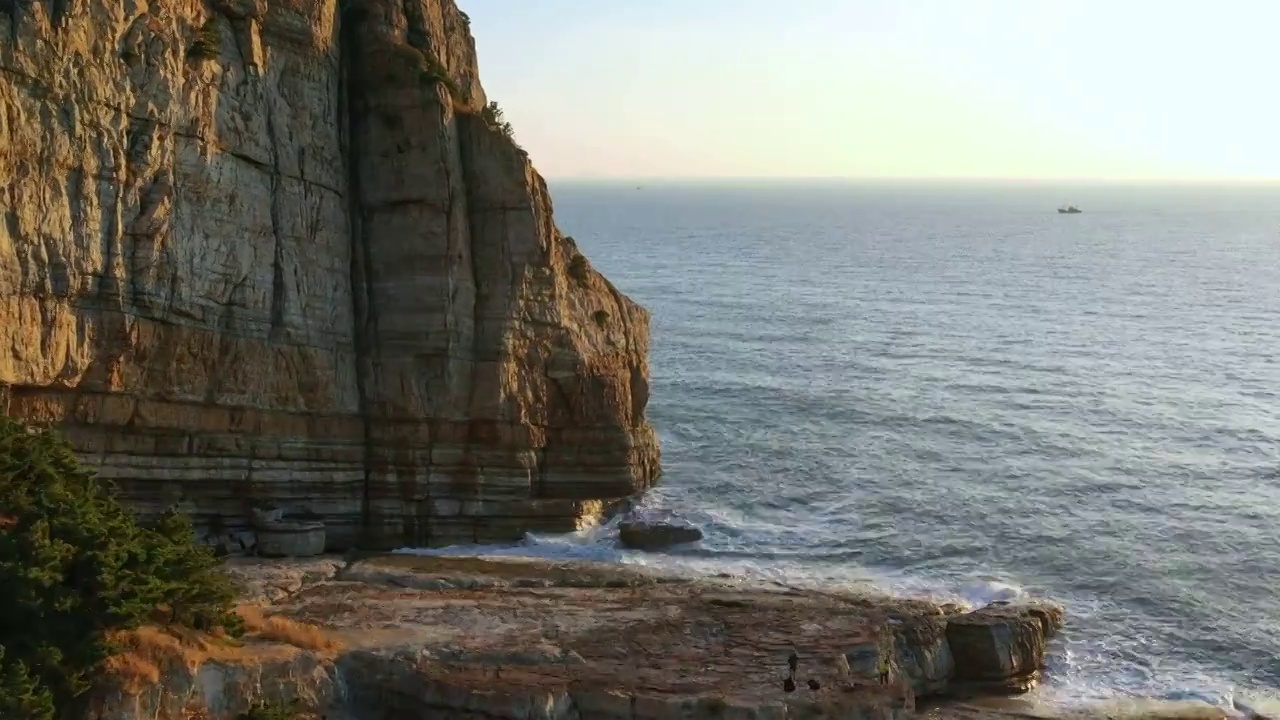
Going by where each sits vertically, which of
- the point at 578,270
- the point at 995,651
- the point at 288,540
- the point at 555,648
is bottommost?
the point at 995,651

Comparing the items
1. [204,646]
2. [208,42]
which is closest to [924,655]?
[204,646]

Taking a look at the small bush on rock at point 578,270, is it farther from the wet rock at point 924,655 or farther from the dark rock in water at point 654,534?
the wet rock at point 924,655

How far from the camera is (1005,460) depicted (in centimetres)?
5706

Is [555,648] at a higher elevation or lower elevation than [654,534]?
higher

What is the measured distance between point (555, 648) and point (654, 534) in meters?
14.5

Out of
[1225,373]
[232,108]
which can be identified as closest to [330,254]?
[232,108]

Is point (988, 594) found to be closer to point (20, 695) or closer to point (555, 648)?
point (555, 648)

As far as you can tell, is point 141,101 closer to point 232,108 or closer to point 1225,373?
Answer: point 232,108

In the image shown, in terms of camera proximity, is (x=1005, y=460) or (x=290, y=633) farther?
(x=1005, y=460)

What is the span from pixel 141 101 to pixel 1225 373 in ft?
202

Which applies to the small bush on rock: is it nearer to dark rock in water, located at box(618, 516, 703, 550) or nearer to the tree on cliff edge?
dark rock in water, located at box(618, 516, 703, 550)

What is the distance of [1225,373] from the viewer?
75.4 metres

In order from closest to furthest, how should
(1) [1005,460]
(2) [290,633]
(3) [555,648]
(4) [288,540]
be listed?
(2) [290,633] → (3) [555,648] → (4) [288,540] → (1) [1005,460]

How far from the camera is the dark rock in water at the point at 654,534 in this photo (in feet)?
151
